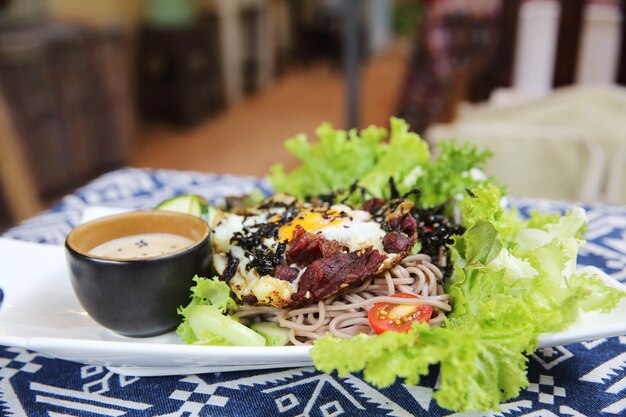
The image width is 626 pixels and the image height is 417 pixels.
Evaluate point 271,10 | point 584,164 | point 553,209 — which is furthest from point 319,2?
point 553,209

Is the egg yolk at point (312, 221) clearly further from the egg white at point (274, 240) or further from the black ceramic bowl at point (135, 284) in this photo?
the black ceramic bowl at point (135, 284)

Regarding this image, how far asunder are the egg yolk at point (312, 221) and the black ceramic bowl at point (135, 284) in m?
0.17

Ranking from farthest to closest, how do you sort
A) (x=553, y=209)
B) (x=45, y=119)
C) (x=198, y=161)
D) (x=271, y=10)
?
(x=271, y=10) → (x=198, y=161) → (x=45, y=119) → (x=553, y=209)

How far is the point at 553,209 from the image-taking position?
2000mm

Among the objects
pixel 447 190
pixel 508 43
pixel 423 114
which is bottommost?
pixel 423 114

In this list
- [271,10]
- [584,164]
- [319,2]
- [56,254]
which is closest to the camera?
[56,254]

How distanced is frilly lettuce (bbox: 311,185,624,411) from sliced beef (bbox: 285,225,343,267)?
21 centimetres

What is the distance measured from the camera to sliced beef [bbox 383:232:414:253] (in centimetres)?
124

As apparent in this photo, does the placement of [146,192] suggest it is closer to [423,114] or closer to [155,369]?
[155,369]

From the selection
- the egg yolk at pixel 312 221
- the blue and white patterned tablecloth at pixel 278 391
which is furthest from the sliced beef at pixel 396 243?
the blue and white patterned tablecloth at pixel 278 391

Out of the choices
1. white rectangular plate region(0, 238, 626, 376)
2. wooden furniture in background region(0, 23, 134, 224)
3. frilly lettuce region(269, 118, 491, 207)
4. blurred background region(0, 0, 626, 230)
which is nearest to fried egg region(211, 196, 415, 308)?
white rectangular plate region(0, 238, 626, 376)

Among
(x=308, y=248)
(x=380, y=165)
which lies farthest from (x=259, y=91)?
(x=308, y=248)

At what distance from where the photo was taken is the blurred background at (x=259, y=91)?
111 inches

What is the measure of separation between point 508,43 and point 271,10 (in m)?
6.10
